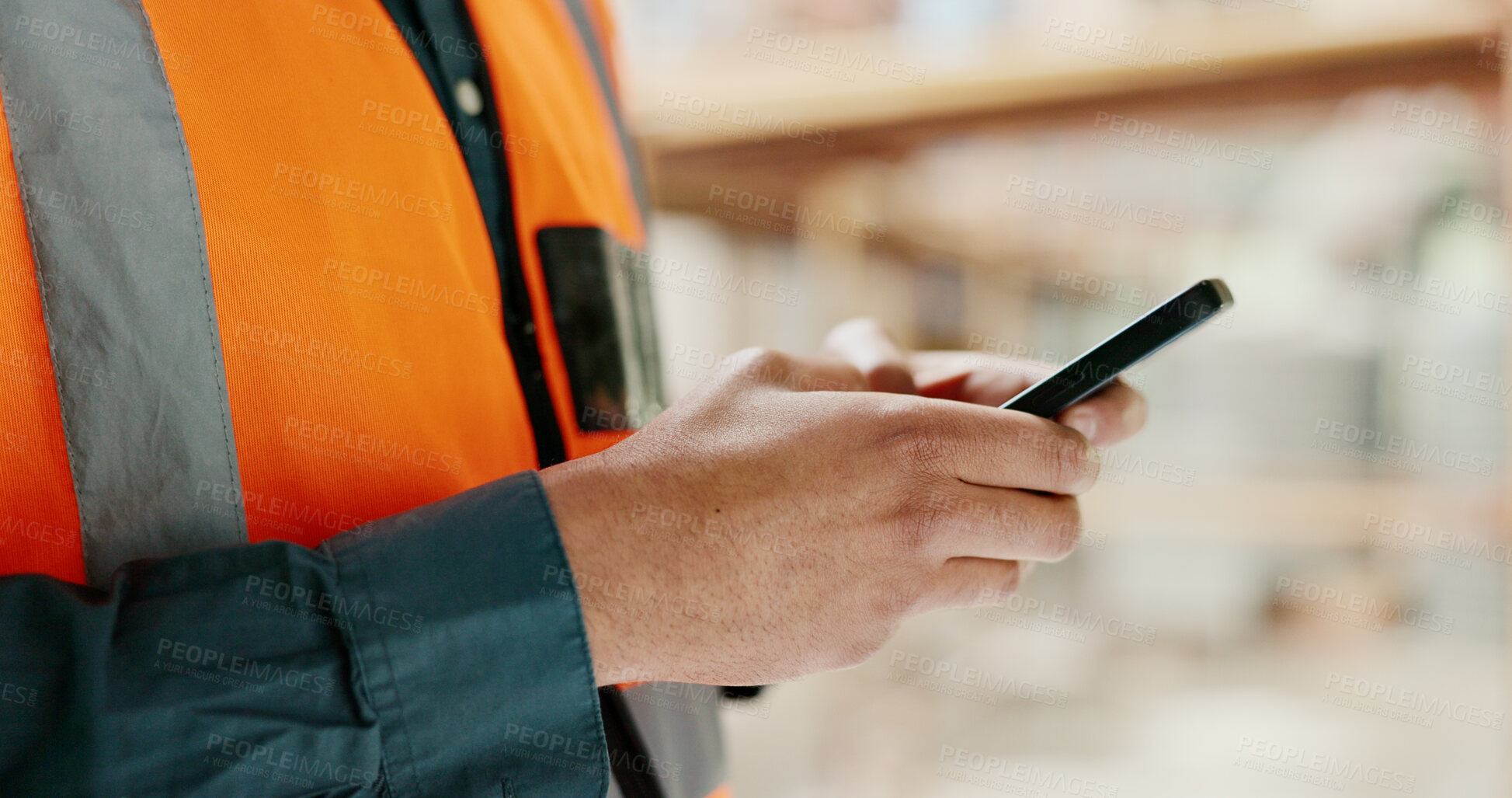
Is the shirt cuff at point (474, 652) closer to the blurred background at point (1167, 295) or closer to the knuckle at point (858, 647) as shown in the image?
the knuckle at point (858, 647)

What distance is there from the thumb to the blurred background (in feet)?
2.42

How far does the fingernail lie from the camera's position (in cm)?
39

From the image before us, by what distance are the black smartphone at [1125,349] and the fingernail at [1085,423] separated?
0.05 ft

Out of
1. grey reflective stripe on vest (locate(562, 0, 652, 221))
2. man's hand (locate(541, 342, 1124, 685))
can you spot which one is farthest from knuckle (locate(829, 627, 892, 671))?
grey reflective stripe on vest (locate(562, 0, 652, 221))

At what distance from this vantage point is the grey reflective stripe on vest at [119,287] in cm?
28

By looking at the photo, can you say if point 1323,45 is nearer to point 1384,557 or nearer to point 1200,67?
point 1200,67

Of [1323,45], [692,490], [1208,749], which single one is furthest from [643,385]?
[1208,749]

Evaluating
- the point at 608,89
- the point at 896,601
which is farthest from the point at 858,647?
the point at 608,89

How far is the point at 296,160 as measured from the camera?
328 mm

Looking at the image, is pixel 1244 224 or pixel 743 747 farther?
pixel 743 747

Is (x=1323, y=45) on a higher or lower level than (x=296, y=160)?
higher

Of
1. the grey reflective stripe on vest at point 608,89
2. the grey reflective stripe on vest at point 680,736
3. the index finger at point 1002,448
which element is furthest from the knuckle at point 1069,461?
the grey reflective stripe on vest at point 608,89

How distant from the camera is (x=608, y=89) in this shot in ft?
1.96

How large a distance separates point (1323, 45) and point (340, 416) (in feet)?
3.73
